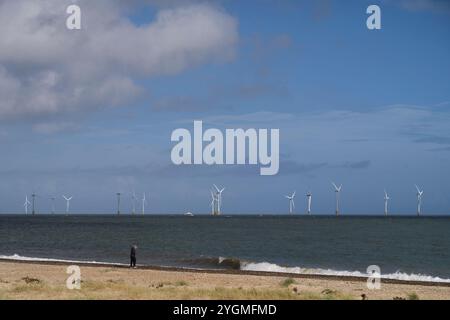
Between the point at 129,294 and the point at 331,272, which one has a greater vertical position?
the point at 129,294

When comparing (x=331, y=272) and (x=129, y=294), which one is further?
(x=331, y=272)

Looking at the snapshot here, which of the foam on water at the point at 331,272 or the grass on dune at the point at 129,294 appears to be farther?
the foam on water at the point at 331,272

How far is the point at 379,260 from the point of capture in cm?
7294

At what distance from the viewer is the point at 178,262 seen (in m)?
66.8

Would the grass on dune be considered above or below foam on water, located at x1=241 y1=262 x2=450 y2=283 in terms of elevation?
above

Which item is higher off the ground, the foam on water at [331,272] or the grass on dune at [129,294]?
the grass on dune at [129,294]

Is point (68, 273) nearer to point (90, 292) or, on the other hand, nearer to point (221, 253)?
point (90, 292)

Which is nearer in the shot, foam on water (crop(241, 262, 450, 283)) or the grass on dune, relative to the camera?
the grass on dune
